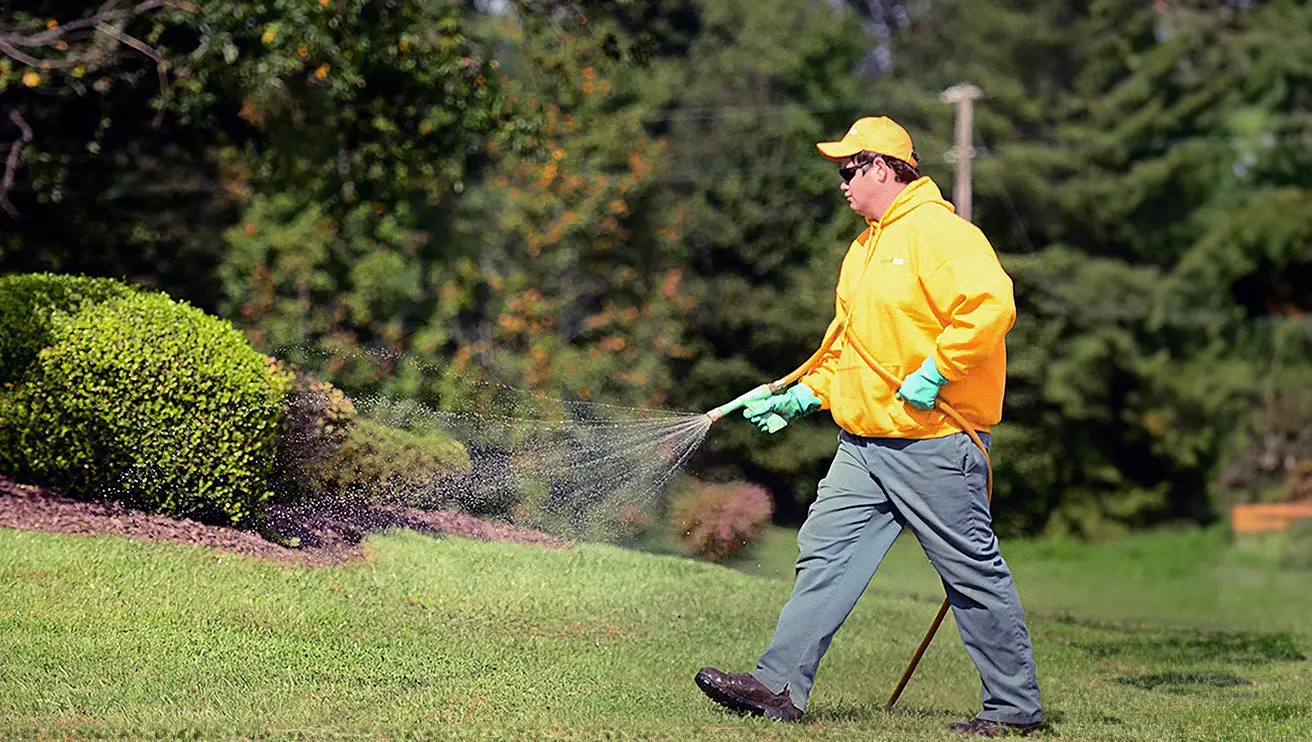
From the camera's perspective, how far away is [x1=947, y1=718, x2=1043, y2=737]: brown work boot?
6246mm

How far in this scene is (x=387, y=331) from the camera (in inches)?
901

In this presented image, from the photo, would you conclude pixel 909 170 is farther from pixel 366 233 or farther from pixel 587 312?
pixel 587 312

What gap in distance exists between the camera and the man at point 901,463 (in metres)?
6.16

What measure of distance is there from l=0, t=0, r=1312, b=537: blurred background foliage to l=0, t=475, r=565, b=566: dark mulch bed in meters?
0.66

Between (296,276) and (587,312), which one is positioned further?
(587,312)

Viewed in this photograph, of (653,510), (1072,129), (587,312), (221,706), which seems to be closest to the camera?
(221,706)

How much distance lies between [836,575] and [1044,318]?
24896mm

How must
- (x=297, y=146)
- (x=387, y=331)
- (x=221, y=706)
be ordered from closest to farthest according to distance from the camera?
1. (x=221, y=706)
2. (x=297, y=146)
3. (x=387, y=331)

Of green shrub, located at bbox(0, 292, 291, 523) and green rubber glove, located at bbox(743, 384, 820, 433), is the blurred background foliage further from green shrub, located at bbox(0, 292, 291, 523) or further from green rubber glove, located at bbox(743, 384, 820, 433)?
green rubber glove, located at bbox(743, 384, 820, 433)

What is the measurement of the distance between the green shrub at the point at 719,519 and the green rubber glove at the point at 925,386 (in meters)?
2.36

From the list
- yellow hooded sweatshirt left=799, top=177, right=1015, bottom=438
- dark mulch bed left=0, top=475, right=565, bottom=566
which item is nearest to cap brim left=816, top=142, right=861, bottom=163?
yellow hooded sweatshirt left=799, top=177, right=1015, bottom=438

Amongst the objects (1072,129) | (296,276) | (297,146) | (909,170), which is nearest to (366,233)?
(296,276)

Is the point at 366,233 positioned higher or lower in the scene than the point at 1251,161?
lower

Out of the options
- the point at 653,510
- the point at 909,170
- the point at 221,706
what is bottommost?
the point at 221,706
